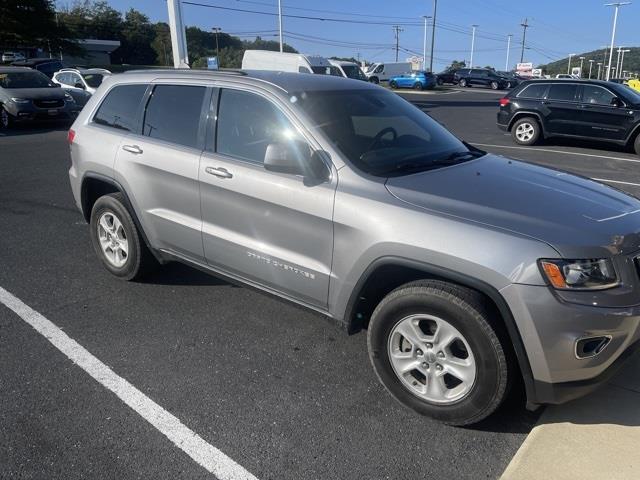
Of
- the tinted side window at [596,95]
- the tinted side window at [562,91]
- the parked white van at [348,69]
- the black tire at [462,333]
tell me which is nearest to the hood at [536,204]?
the black tire at [462,333]

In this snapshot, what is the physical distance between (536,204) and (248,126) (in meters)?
1.89

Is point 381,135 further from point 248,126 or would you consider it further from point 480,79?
point 480,79

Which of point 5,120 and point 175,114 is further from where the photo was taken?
point 5,120

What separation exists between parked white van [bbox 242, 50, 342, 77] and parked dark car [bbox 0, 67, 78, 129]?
1030cm

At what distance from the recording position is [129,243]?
4.46 metres

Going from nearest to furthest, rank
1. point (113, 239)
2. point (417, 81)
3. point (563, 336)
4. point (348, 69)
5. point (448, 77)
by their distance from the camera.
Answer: point (563, 336) → point (113, 239) → point (348, 69) → point (417, 81) → point (448, 77)

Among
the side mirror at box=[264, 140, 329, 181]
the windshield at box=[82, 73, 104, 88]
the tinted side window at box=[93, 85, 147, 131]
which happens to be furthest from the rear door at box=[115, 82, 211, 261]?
the windshield at box=[82, 73, 104, 88]

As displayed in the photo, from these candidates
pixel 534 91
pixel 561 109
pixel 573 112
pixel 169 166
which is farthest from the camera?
A: pixel 534 91

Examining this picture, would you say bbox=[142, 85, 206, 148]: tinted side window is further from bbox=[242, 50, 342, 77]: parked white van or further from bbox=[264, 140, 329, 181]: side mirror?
bbox=[242, 50, 342, 77]: parked white van

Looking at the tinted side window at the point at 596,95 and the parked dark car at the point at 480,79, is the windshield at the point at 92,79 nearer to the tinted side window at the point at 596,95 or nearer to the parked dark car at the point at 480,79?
the tinted side window at the point at 596,95

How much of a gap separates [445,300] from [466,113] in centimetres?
2172

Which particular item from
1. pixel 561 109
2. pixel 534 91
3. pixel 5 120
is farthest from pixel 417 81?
pixel 5 120

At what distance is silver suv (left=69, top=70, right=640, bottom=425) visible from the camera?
99.4 inches

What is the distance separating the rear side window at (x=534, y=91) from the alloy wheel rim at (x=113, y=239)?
38.7ft
